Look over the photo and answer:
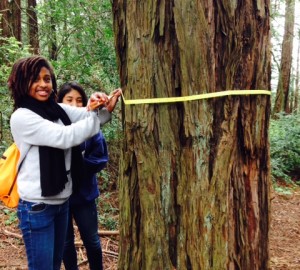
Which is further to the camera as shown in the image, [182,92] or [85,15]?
[85,15]

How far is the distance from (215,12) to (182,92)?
402mm

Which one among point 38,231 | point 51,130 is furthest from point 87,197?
point 51,130

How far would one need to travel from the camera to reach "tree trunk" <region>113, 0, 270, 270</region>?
184 cm

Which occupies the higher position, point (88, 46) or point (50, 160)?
point (88, 46)

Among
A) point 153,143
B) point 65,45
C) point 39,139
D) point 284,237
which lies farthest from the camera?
point 65,45

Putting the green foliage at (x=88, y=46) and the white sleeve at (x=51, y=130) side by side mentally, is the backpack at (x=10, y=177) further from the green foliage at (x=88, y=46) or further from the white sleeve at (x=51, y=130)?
the green foliage at (x=88, y=46)

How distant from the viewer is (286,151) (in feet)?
33.8

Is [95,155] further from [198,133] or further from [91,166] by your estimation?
[198,133]

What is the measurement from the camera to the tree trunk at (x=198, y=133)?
1842 mm

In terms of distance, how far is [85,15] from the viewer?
247 inches

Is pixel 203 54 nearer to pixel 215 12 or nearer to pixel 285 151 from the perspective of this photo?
pixel 215 12

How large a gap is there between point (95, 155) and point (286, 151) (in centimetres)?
821

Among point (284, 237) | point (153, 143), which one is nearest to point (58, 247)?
point (153, 143)

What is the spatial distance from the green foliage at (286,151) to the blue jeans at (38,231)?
7.65 meters
